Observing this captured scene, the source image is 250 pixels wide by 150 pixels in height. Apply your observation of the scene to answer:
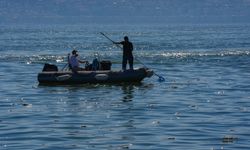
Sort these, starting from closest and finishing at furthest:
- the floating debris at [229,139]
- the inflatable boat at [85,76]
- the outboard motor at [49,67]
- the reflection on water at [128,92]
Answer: the floating debris at [229,139] < the reflection on water at [128,92] < the inflatable boat at [85,76] < the outboard motor at [49,67]

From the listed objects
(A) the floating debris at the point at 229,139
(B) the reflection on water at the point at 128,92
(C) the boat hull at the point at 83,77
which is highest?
(C) the boat hull at the point at 83,77

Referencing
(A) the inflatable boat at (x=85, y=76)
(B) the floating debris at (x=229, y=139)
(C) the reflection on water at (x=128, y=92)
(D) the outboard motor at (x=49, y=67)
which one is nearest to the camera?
(B) the floating debris at (x=229, y=139)

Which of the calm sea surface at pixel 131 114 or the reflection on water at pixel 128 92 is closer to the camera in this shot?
the calm sea surface at pixel 131 114

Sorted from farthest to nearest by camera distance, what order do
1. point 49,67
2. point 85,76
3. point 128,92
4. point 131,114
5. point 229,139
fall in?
point 49,67 → point 85,76 → point 128,92 → point 131,114 → point 229,139

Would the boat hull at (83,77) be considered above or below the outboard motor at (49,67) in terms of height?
below

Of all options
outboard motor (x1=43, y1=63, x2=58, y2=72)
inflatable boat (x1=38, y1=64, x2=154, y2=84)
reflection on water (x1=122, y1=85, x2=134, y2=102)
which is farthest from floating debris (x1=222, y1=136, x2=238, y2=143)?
outboard motor (x1=43, y1=63, x2=58, y2=72)

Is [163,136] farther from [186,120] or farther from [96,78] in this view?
[96,78]

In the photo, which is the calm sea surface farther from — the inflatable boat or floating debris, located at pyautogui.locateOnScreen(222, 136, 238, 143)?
the inflatable boat

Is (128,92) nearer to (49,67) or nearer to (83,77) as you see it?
(83,77)

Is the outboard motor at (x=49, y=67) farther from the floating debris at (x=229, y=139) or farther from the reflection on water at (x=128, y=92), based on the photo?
the floating debris at (x=229, y=139)

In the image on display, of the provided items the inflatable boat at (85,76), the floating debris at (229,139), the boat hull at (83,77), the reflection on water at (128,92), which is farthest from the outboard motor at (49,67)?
the floating debris at (229,139)

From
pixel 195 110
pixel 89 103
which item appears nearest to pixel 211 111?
pixel 195 110

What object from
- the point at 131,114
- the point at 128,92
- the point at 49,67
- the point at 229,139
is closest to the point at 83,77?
the point at 49,67

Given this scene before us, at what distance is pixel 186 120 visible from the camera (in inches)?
961
